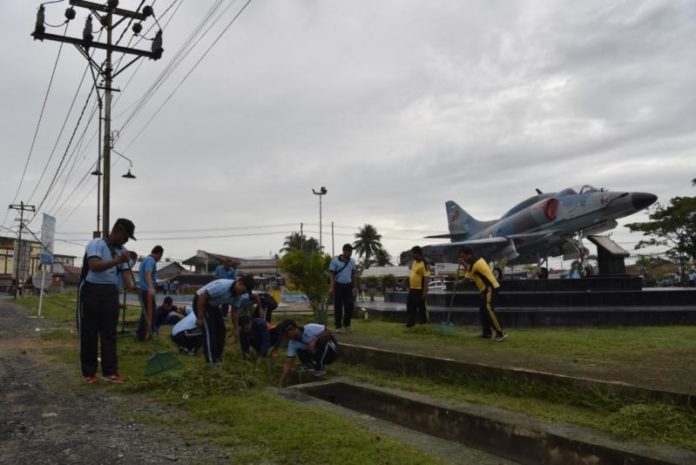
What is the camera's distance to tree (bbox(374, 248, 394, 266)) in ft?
271

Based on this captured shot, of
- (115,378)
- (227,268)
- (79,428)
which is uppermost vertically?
(227,268)

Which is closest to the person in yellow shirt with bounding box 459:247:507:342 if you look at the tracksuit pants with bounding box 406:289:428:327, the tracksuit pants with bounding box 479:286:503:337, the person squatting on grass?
the tracksuit pants with bounding box 479:286:503:337

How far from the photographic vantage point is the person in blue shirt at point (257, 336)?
772cm

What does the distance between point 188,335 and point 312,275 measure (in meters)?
4.75

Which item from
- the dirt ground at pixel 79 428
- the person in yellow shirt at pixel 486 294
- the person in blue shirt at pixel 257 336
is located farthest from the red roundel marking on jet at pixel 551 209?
the dirt ground at pixel 79 428

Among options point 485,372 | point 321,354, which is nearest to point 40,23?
point 321,354

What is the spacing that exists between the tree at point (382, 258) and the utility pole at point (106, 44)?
219 feet

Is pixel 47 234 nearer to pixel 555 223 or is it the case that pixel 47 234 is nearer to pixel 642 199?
pixel 555 223

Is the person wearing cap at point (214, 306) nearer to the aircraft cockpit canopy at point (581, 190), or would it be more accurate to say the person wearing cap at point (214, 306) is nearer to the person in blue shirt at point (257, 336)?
the person in blue shirt at point (257, 336)

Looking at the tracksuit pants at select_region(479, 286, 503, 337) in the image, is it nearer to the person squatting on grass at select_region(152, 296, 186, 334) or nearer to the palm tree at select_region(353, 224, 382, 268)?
the person squatting on grass at select_region(152, 296, 186, 334)

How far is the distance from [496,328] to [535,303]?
4.58 meters

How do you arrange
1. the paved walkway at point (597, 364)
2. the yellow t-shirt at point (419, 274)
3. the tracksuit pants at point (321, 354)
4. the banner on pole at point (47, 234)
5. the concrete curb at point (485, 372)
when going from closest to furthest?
1. the concrete curb at point (485, 372)
2. the paved walkway at point (597, 364)
3. the tracksuit pants at point (321, 354)
4. the yellow t-shirt at point (419, 274)
5. the banner on pole at point (47, 234)

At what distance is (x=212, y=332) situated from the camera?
263 inches

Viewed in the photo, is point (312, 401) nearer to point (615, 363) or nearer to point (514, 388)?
point (514, 388)
